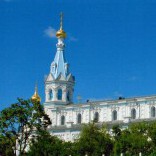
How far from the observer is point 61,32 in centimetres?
11144

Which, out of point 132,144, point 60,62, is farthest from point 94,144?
point 60,62

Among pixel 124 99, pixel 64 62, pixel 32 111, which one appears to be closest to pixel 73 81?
pixel 64 62

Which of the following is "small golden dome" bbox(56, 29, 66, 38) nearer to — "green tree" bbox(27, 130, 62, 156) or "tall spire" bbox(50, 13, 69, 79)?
"tall spire" bbox(50, 13, 69, 79)

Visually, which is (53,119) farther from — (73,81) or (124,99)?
(124,99)

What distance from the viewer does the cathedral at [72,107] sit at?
93250mm

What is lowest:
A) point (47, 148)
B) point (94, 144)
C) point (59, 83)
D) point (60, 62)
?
point (47, 148)

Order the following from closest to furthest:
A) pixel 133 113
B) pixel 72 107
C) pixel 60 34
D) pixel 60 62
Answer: pixel 133 113 → pixel 72 107 → pixel 60 62 → pixel 60 34

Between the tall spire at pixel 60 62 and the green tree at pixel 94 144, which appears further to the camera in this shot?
the tall spire at pixel 60 62

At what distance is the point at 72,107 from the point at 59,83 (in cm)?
636

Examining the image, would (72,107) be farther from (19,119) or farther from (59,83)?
(19,119)

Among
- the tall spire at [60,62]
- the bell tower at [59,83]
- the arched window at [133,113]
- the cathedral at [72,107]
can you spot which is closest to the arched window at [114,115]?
the cathedral at [72,107]

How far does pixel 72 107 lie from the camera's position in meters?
103

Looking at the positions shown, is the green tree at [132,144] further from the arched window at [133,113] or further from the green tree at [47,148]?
the arched window at [133,113]

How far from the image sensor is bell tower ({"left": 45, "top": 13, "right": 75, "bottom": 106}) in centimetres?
10731
